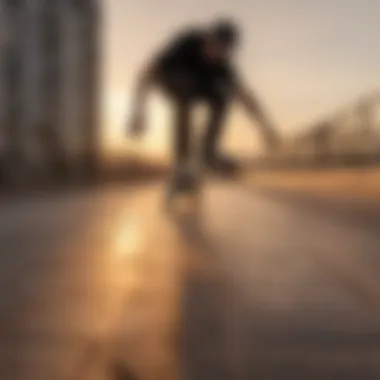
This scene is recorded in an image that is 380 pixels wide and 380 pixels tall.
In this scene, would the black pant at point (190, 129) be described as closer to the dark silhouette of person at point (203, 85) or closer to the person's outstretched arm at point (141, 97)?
the dark silhouette of person at point (203, 85)

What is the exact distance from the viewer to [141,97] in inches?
97.9

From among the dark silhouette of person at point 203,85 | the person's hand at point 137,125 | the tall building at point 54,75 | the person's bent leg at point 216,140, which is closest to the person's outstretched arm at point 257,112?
the dark silhouette of person at point 203,85

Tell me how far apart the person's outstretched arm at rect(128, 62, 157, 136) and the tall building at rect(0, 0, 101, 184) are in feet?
0.53

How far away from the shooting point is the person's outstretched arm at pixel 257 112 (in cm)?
233

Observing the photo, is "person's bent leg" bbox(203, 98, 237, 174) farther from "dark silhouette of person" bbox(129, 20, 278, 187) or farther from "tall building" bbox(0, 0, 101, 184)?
"tall building" bbox(0, 0, 101, 184)

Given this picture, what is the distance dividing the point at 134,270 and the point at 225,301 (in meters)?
0.48

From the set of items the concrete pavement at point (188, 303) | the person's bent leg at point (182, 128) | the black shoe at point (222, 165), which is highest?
the person's bent leg at point (182, 128)

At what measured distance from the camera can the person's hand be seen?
7.58ft

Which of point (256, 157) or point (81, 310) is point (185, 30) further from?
point (81, 310)

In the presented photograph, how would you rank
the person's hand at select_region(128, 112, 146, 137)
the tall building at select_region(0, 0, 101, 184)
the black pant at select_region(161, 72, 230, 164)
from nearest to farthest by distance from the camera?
the person's hand at select_region(128, 112, 146, 137) < the black pant at select_region(161, 72, 230, 164) < the tall building at select_region(0, 0, 101, 184)

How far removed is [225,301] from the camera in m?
1.61

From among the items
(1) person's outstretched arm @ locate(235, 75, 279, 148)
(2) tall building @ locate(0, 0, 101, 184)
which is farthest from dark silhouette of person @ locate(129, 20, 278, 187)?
(2) tall building @ locate(0, 0, 101, 184)

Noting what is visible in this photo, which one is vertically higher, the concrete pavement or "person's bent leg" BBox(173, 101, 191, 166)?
"person's bent leg" BBox(173, 101, 191, 166)

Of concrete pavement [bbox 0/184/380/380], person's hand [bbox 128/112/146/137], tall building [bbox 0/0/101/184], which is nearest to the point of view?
concrete pavement [bbox 0/184/380/380]
